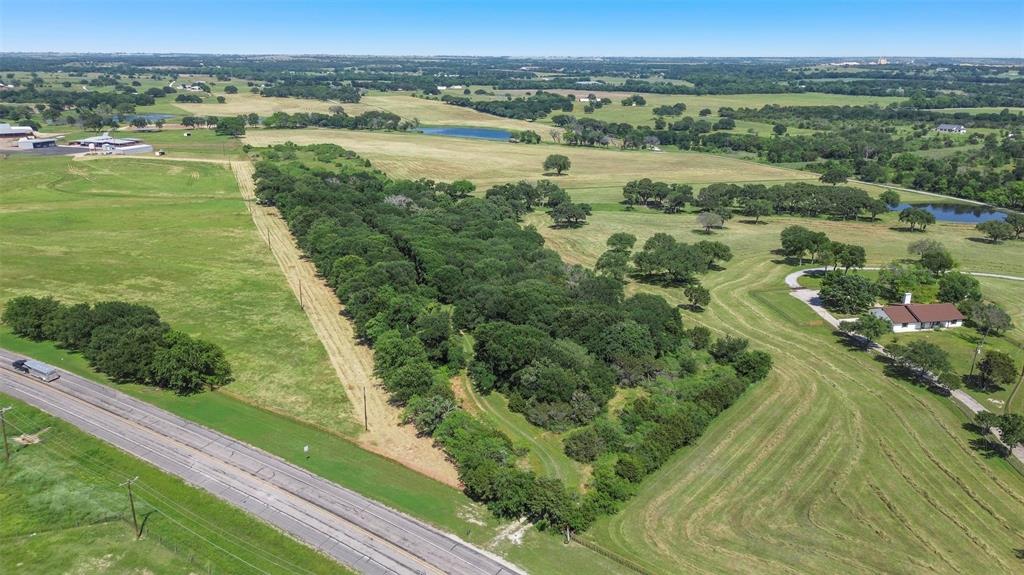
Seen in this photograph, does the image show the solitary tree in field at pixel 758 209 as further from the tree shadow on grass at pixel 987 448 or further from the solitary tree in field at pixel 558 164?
the tree shadow on grass at pixel 987 448

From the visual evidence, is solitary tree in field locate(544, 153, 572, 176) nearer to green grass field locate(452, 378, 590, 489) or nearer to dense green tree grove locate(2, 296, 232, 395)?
green grass field locate(452, 378, 590, 489)

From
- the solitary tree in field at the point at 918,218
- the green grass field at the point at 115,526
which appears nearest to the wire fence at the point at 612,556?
the green grass field at the point at 115,526

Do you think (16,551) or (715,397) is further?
(715,397)

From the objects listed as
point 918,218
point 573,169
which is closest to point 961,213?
point 918,218

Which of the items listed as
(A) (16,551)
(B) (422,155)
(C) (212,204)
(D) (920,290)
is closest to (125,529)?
(A) (16,551)

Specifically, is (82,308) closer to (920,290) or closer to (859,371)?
(859,371)

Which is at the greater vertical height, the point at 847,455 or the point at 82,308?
the point at 82,308

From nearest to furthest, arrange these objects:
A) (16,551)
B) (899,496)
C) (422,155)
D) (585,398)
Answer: (16,551) → (899,496) → (585,398) → (422,155)

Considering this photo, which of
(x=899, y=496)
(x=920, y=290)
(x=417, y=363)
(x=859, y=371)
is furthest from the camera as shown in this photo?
(x=920, y=290)
